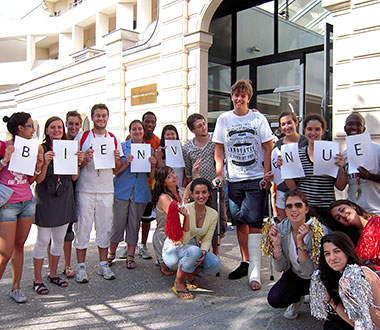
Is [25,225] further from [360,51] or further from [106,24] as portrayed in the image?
[106,24]

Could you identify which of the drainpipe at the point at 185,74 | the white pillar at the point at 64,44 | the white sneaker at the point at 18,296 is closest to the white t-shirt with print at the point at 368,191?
the white sneaker at the point at 18,296

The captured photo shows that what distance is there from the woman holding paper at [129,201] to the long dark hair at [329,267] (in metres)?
2.58

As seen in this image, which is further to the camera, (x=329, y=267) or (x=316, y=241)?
(x=316, y=241)

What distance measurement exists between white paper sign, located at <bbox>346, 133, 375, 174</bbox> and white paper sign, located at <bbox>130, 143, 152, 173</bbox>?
7.66 feet

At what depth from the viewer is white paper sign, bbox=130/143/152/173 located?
4684 millimetres

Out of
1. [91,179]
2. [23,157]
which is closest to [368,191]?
[91,179]

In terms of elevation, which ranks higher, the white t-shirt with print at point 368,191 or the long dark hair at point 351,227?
the white t-shirt with print at point 368,191

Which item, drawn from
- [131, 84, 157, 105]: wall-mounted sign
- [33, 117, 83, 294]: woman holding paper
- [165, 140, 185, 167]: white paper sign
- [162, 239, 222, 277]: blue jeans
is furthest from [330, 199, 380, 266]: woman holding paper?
[131, 84, 157, 105]: wall-mounted sign

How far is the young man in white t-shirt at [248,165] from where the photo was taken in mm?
4094

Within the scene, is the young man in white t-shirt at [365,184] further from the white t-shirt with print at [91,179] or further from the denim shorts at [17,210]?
the denim shorts at [17,210]

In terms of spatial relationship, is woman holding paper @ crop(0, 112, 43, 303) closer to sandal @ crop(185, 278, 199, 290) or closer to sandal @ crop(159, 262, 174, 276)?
sandal @ crop(159, 262, 174, 276)

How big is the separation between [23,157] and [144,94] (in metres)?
7.34

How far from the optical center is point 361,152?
371 cm

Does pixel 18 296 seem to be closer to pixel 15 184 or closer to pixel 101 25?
pixel 15 184
